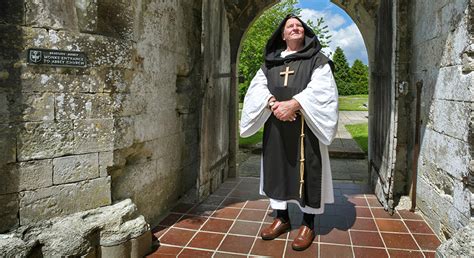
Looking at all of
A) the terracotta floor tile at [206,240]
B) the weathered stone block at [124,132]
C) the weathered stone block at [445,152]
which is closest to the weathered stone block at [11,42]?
the weathered stone block at [124,132]

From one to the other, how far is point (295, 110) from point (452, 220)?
1644 mm

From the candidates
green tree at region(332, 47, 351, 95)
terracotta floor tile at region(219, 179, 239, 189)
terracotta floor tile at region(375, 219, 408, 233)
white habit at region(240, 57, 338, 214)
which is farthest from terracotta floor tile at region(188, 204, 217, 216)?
green tree at region(332, 47, 351, 95)

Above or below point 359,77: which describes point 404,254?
below

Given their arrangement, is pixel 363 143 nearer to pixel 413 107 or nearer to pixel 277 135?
pixel 413 107

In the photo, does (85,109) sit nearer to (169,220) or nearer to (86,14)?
(86,14)

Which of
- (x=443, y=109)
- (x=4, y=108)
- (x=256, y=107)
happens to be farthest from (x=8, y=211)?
(x=443, y=109)

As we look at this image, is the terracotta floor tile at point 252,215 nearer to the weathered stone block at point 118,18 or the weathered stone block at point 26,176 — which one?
the weathered stone block at point 26,176

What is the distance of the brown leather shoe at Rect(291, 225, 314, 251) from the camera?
3.21 m

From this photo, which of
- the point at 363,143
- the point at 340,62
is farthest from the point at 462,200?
the point at 340,62

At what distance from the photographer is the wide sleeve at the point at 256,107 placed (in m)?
3.38

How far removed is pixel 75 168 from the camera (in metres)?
2.90

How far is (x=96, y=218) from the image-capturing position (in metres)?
2.96

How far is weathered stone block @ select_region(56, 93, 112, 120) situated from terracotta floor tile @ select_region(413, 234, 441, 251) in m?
3.00

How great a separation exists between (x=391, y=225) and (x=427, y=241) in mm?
446
